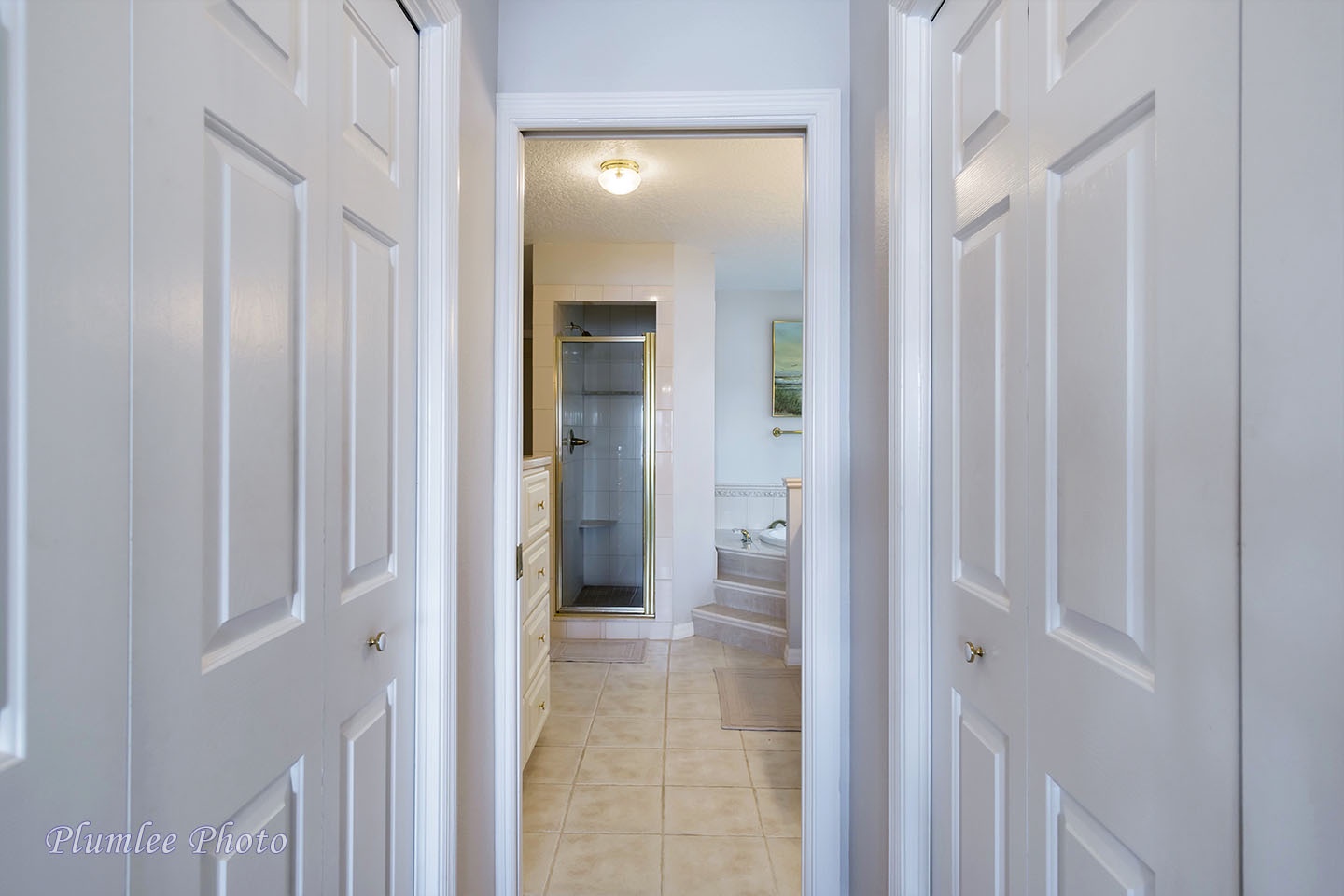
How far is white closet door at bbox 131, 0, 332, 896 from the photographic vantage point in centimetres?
60

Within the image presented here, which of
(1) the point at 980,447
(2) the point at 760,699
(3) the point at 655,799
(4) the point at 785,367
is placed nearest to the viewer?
(1) the point at 980,447

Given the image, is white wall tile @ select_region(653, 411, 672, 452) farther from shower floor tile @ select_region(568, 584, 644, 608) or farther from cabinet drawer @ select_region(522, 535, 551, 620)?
cabinet drawer @ select_region(522, 535, 551, 620)

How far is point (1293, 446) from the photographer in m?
0.51

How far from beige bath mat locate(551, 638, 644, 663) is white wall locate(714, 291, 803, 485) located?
6.61 ft

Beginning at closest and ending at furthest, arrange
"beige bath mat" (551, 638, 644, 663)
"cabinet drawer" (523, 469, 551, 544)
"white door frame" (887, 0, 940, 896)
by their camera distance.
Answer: "white door frame" (887, 0, 940, 896)
"cabinet drawer" (523, 469, 551, 544)
"beige bath mat" (551, 638, 644, 663)

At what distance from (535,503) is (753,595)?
2233 millimetres

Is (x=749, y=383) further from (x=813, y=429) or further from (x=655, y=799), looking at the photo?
(x=813, y=429)

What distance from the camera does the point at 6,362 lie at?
468mm

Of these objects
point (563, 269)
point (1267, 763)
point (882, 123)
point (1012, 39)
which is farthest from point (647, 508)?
point (1267, 763)

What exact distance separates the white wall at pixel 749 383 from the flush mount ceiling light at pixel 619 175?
254 cm

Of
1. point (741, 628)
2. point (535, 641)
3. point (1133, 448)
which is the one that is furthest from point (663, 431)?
point (1133, 448)

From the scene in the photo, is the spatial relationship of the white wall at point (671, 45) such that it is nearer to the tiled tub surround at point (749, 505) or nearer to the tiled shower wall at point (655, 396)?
the tiled shower wall at point (655, 396)

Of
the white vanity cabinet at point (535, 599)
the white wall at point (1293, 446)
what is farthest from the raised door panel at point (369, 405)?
the white vanity cabinet at point (535, 599)

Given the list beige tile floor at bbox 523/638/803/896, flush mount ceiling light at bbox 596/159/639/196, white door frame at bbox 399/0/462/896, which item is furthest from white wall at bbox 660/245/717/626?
white door frame at bbox 399/0/462/896
